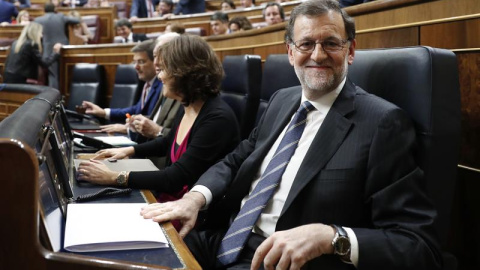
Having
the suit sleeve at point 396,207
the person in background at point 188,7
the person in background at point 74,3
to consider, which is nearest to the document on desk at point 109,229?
the suit sleeve at point 396,207

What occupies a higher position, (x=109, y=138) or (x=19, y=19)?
Answer: (x=19, y=19)

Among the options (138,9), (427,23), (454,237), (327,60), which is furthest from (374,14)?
(138,9)

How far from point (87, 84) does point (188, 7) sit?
174 centimetres

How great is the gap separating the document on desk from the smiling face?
281 millimetres

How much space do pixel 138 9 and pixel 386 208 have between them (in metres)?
4.42

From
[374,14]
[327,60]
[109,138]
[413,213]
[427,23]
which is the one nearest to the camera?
[413,213]

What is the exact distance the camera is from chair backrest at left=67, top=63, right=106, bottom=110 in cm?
275

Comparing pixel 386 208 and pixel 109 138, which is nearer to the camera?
pixel 386 208

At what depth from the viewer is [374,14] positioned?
3.30 feet

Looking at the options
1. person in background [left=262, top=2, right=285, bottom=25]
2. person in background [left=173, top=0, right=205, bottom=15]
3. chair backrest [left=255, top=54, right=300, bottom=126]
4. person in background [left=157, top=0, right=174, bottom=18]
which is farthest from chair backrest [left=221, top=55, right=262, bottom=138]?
person in background [left=173, top=0, right=205, bottom=15]

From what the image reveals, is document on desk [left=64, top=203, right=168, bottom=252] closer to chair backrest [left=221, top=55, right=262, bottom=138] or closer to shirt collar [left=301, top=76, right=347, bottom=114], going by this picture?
shirt collar [left=301, top=76, right=347, bottom=114]

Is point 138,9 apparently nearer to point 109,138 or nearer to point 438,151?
point 109,138

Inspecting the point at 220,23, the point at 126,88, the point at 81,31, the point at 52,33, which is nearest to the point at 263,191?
the point at 126,88

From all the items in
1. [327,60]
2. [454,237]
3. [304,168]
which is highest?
[327,60]
